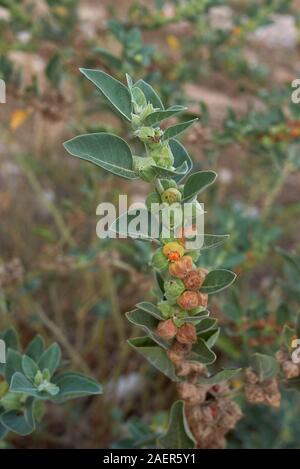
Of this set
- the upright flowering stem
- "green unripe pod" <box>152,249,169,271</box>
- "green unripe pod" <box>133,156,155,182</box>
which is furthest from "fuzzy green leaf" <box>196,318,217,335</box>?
"green unripe pod" <box>133,156,155,182</box>

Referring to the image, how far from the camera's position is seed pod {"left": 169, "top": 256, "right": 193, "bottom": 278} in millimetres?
725

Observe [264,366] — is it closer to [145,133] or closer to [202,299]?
[202,299]

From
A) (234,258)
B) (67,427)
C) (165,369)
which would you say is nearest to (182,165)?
(165,369)

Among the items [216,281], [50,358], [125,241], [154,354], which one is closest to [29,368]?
[50,358]

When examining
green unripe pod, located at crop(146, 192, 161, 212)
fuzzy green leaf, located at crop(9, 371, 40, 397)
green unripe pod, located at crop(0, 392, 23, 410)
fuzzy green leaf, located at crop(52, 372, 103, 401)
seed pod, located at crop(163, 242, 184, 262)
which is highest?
green unripe pod, located at crop(146, 192, 161, 212)

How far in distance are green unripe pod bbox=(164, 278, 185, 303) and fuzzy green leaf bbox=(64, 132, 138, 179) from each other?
13 cm

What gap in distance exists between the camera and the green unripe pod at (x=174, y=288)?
735 millimetres

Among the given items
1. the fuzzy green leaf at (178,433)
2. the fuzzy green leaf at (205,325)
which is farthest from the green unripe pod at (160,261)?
the fuzzy green leaf at (178,433)

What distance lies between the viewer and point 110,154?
2.30ft

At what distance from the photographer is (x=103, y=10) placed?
3818 millimetres

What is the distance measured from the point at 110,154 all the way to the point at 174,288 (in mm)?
173

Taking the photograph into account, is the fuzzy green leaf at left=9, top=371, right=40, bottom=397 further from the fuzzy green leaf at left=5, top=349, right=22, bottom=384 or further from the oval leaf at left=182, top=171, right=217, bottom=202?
the oval leaf at left=182, top=171, right=217, bottom=202
